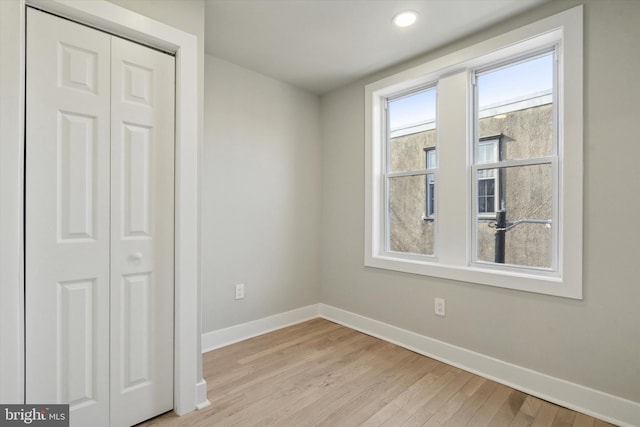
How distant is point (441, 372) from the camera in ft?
7.20

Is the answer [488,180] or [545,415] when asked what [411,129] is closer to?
[488,180]

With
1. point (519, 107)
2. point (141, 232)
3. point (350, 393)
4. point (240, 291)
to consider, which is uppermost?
point (519, 107)

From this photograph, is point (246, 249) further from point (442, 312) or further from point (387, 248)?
point (442, 312)

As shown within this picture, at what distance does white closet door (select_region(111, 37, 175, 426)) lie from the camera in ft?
5.18

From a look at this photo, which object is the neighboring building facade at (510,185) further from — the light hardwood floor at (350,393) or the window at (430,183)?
the light hardwood floor at (350,393)

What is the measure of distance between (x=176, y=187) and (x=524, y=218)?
7.37 feet

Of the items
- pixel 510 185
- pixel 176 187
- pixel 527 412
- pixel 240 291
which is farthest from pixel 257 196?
pixel 527 412

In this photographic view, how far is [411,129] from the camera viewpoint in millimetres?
2773

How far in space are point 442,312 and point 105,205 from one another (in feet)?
7.68

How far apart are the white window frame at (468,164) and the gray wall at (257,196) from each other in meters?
0.70

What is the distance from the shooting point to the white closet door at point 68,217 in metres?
1.37

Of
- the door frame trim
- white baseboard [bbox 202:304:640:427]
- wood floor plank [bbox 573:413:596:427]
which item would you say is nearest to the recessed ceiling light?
A: the door frame trim

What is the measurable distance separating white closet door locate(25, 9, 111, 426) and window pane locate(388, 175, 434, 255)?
7.34ft

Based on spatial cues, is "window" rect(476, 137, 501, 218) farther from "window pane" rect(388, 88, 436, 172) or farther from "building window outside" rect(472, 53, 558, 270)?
"window pane" rect(388, 88, 436, 172)
